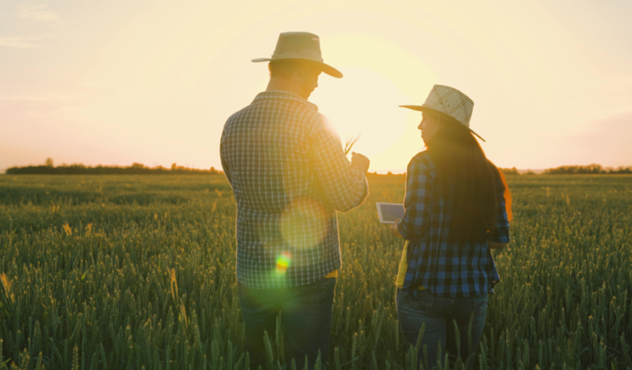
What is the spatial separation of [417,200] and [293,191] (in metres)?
0.61

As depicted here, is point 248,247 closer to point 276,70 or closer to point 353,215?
point 276,70

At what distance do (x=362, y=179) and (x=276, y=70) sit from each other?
0.64 meters

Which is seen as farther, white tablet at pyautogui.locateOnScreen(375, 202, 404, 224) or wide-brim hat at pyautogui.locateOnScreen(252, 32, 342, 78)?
white tablet at pyautogui.locateOnScreen(375, 202, 404, 224)

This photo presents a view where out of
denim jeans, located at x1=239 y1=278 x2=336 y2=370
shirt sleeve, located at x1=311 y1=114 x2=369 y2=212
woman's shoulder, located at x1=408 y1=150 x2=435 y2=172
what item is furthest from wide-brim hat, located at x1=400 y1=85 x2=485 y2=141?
denim jeans, located at x1=239 y1=278 x2=336 y2=370

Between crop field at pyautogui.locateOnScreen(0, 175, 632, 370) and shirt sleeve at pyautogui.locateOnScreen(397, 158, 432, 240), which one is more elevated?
shirt sleeve at pyautogui.locateOnScreen(397, 158, 432, 240)

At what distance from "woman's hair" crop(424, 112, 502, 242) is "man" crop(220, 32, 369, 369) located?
44 centimetres

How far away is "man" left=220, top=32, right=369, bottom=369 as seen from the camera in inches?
64.2

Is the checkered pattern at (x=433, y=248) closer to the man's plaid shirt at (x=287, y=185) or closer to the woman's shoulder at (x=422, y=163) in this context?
the woman's shoulder at (x=422, y=163)

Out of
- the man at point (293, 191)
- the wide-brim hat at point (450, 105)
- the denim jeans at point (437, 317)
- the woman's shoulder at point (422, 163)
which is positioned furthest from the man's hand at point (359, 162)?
the denim jeans at point (437, 317)

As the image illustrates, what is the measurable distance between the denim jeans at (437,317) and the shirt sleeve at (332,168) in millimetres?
653

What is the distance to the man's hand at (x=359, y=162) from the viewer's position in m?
1.76

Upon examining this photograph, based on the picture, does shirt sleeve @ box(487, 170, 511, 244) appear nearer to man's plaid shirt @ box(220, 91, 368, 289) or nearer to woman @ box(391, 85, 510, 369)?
woman @ box(391, 85, 510, 369)

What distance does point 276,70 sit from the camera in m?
1.71

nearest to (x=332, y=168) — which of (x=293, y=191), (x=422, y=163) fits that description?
(x=293, y=191)
